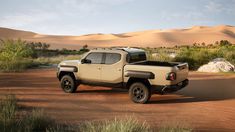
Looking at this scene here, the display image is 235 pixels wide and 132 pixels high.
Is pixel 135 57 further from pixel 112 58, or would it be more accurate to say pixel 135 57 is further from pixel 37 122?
pixel 37 122

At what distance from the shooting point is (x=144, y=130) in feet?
21.3

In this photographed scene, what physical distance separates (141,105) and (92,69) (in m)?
2.35

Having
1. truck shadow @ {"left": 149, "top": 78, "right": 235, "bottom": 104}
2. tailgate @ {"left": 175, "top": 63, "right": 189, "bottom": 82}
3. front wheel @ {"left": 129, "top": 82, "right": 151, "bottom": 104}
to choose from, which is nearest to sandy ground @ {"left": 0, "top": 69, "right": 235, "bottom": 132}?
truck shadow @ {"left": 149, "top": 78, "right": 235, "bottom": 104}

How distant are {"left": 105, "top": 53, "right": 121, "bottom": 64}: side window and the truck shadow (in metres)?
1.91

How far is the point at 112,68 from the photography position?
1176 cm

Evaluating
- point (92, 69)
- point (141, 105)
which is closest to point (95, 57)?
point (92, 69)

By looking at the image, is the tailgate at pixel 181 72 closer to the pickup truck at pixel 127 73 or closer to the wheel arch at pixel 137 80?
the pickup truck at pixel 127 73

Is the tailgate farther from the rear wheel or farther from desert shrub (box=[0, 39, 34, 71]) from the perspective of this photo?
desert shrub (box=[0, 39, 34, 71])

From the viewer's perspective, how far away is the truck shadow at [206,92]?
12.4 m

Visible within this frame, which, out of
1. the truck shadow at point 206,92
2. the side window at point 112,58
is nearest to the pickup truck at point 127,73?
the side window at point 112,58

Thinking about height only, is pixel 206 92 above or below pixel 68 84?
below

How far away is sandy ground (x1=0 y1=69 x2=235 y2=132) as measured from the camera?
9.34 m

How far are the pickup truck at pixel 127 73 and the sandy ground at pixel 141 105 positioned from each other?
54 cm

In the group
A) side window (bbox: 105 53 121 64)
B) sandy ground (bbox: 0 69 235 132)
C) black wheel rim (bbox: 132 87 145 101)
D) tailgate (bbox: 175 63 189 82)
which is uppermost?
side window (bbox: 105 53 121 64)
